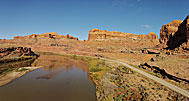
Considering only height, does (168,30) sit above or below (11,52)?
above

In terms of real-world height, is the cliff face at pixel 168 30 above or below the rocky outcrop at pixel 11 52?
above

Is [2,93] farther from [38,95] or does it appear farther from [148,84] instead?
[148,84]

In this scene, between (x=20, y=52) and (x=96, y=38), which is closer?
(x=20, y=52)

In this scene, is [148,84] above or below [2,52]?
below

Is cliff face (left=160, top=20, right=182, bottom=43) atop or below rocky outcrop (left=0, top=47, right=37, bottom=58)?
atop

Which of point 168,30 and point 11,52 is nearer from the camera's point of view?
point 11,52

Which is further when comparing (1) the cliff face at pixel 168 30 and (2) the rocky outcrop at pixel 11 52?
(1) the cliff face at pixel 168 30

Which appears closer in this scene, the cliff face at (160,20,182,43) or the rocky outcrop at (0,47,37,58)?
the rocky outcrop at (0,47,37,58)

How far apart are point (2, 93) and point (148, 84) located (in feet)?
58.5

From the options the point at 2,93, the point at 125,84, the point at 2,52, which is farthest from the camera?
the point at 2,52

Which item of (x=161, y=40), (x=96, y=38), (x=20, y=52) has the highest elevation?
(x=96, y=38)

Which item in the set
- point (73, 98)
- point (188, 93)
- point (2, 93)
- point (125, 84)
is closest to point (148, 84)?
point (125, 84)

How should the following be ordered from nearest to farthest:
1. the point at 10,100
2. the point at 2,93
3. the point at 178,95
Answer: the point at 178,95
the point at 10,100
the point at 2,93

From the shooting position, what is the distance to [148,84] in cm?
1176
